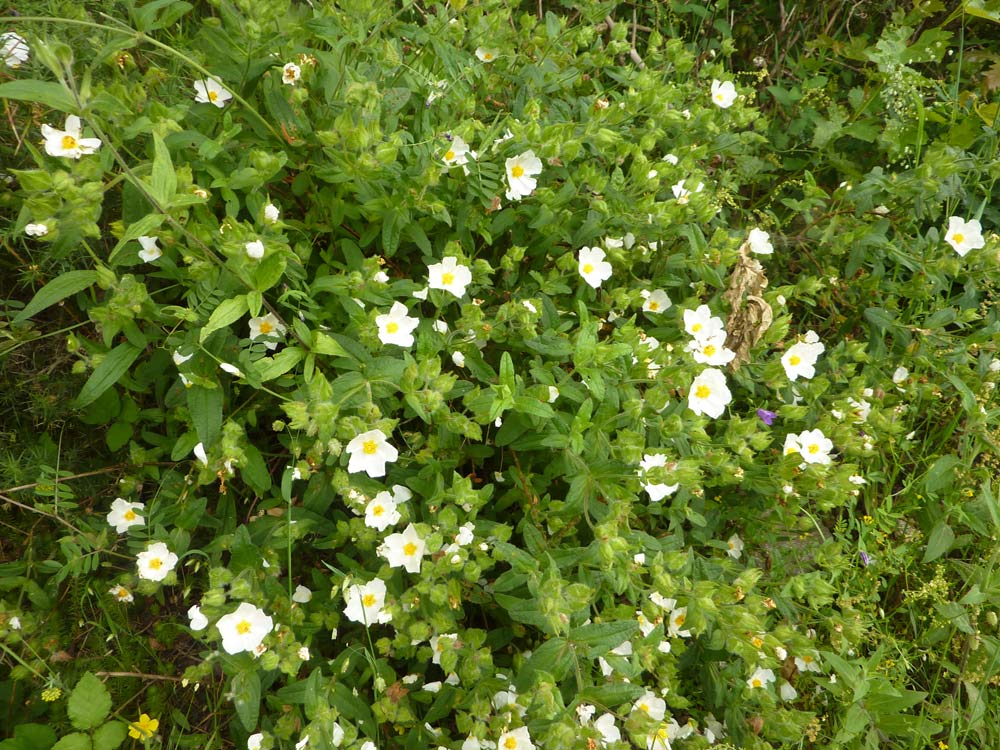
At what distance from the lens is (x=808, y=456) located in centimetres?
281

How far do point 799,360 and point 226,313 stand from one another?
2199 millimetres

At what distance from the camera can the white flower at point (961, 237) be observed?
3.19m

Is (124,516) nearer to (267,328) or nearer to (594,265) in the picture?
(267,328)

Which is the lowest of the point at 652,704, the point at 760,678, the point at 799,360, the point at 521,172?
the point at 760,678

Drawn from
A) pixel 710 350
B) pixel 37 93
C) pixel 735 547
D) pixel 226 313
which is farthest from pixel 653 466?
pixel 37 93

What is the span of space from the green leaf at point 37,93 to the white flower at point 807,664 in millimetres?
2964

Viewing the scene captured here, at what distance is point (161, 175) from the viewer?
6.31 ft

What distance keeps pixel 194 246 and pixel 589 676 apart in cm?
179

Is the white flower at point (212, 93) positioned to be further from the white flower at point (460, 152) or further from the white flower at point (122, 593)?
the white flower at point (122, 593)

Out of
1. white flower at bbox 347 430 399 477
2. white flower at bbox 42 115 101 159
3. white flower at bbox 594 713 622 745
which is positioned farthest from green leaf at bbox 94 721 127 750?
white flower at bbox 42 115 101 159

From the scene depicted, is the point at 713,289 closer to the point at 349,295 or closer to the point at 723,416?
the point at 723,416

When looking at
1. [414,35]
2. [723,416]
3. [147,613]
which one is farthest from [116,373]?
[723,416]

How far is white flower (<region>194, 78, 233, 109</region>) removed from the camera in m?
2.50

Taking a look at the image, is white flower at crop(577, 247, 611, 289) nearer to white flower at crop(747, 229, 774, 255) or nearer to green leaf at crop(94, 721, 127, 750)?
white flower at crop(747, 229, 774, 255)
